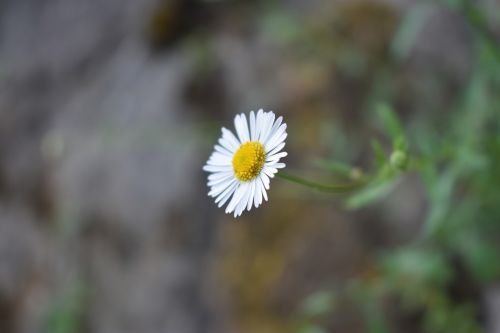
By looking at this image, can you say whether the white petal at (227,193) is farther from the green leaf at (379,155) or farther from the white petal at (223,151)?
the green leaf at (379,155)

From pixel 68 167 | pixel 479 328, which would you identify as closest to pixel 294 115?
pixel 479 328

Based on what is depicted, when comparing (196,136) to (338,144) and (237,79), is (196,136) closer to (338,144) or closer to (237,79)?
(237,79)

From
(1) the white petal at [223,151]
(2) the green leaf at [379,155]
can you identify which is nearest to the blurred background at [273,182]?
(2) the green leaf at [379,155]

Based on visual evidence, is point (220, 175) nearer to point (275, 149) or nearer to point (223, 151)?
point (223, 151)

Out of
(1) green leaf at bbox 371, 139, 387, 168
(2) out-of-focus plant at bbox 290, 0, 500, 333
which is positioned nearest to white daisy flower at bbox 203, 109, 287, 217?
(1) green leaf at bbox 371, 139, 387, 168

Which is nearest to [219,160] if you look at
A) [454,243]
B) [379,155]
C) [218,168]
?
[218,168]

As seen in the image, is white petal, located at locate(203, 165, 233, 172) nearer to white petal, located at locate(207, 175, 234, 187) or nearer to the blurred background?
white petal, located at locate(207, 175, 234, 187)
